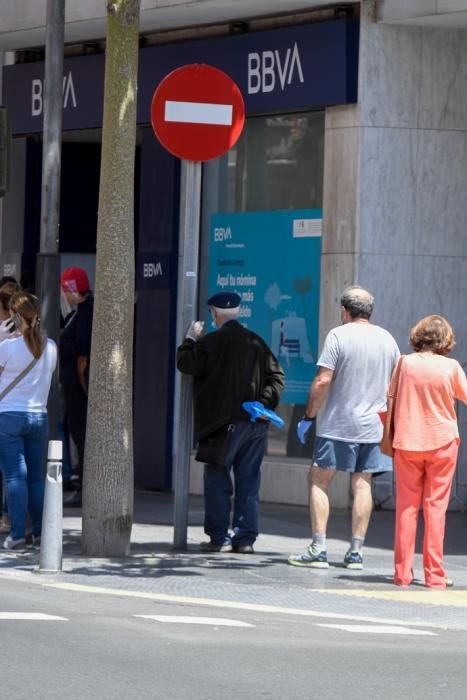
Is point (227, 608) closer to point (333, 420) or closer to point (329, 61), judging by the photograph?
point (333, 420)

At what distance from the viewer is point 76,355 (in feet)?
51.0

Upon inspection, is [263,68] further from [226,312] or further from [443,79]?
[226,312]

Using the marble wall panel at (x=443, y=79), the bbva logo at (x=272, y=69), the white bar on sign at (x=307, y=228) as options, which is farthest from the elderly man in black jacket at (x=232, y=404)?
the bbva logo at (x=272, y=69)

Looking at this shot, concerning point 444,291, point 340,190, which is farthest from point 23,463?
point 444,291

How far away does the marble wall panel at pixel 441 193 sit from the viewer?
595 inches

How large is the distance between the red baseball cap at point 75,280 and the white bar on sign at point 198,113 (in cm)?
367

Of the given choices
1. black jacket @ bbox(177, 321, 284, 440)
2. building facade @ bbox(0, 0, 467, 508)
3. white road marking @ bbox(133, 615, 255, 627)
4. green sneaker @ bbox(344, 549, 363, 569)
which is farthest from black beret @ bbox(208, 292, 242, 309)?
white road marking @ bbox(133, 615, 255, 627)

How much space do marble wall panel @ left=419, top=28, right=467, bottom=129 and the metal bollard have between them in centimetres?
554

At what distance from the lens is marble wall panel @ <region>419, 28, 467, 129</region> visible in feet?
49.4

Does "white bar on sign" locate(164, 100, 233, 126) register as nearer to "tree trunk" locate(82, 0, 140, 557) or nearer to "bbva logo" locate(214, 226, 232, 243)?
"tree trunk" locate(82, 0, 140, 557)

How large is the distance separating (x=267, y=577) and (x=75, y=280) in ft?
16.0

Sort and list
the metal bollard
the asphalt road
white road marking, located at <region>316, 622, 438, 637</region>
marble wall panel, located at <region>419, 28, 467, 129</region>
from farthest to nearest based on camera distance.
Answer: marble wall panel, located at <region>419, 28, 467, 129</region> → the metal bollard → white road marking, located at <region>316, 622, 438, 637</region> → the asphalt road

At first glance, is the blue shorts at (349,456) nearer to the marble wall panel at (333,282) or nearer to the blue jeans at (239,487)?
the blue jeans at (239,487)

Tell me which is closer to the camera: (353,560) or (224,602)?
(224,602)
